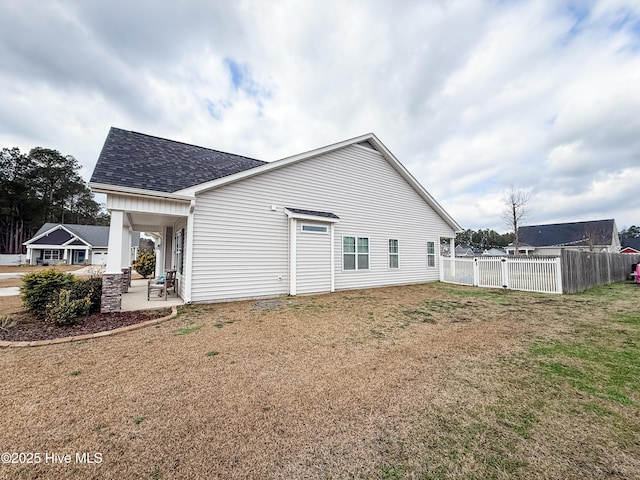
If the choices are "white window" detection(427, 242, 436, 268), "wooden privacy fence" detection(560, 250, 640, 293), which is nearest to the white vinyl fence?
"wooden privacy fence" detection(560, 250, 640, 293)

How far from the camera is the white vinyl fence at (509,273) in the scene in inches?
400

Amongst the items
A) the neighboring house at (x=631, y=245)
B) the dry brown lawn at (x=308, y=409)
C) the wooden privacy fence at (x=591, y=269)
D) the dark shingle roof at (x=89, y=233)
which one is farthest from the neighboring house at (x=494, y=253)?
the dark shingle roof at (x=89, y=233)

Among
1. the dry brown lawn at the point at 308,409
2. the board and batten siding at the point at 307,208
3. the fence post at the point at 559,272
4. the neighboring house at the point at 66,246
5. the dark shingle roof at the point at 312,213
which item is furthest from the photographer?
the neighboring house at the point at 66,246

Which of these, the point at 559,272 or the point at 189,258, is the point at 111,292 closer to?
the point at 189,258

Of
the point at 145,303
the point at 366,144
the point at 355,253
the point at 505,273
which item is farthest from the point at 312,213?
the point at 505,273

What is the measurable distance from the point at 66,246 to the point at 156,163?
37617 mm

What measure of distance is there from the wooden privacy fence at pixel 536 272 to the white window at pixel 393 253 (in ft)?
11.4

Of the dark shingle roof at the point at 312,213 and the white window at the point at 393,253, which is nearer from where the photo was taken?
the dark shingle roof at the point at 312,213

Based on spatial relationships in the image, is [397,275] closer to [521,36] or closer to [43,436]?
[521,36]

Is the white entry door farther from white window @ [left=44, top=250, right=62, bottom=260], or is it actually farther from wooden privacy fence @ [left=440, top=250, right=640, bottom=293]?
white window @ [left=44, top=250, right=62, bottom=260]

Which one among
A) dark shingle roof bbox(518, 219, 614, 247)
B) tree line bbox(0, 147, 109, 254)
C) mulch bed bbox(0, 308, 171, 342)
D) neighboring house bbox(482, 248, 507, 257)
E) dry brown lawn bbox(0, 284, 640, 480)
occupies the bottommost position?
dry brown lawn bbox(0, 284, 640, 480)

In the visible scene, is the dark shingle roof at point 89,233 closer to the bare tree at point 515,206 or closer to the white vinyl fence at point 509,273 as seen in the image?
the white vinyl fence at point 509,273

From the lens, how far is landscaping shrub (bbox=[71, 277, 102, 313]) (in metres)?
6.20

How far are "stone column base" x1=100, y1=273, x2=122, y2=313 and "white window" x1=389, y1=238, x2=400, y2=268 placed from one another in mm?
10350
